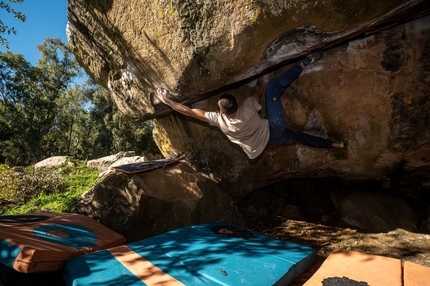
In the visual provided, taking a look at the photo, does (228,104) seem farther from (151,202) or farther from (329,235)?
(329,235)

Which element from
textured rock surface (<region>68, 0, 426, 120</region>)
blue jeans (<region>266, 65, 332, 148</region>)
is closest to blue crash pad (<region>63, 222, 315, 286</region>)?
blue jeans (<region>266, 65, 332, 148</region>)

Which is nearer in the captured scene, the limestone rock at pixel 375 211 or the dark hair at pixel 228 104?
the dark hair at pixel 228 104

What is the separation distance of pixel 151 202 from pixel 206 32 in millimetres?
3465

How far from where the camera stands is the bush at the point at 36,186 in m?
9.79

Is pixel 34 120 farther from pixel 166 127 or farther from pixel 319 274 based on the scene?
pixel 319 274

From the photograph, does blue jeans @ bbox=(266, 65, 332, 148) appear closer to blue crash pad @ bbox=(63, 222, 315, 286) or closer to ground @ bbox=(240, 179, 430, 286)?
blue crash pad @ bbox=(63, 222, 315, 286)

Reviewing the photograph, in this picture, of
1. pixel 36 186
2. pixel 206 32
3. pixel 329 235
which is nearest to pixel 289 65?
pixel 206 32

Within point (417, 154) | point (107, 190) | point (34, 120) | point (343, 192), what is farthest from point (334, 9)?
point (34, 120)

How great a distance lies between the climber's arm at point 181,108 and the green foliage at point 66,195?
5.14m

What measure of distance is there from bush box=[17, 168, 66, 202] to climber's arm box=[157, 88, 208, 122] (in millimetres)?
8462

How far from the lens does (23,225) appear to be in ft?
11.3

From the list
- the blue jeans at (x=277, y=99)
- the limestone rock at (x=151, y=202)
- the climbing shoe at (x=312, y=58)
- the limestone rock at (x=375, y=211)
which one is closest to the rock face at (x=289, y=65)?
the climbing shoe at (x=312, y=58)

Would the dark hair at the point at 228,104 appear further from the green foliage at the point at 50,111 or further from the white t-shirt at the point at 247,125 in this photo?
the green foliage at the point at 50,111

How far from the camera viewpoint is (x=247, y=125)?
13.9ft
